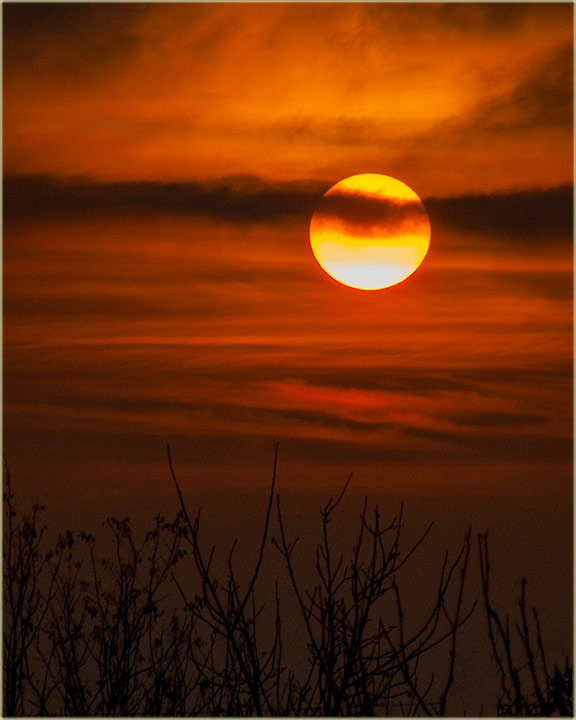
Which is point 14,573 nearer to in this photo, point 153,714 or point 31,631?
point 31,631

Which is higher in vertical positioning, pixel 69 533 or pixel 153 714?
pixel 69 533

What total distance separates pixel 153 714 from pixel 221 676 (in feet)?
3.47

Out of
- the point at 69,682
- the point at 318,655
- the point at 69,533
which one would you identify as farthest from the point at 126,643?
the point at 318,655

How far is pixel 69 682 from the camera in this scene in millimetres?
7633

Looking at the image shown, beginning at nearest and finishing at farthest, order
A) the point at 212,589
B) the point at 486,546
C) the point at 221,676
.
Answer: the point at 486,546 → the point at 212,589 → the point at 221,676

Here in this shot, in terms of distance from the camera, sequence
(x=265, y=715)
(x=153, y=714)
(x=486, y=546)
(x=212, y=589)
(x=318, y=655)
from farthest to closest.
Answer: (x=153, y=714)
(x=265, y=715)
(x=318, y=655)
(x=212, y=589)
(x=486, y=546)

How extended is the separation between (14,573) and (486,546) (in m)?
5.47

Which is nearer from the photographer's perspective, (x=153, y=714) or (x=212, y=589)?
(x=212, y=589)

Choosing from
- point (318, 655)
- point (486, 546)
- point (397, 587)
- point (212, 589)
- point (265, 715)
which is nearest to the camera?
point (486, 546)

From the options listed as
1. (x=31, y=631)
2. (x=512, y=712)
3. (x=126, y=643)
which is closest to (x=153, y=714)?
(x=126, y=643)

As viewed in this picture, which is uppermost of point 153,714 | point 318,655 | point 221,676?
point 318,655

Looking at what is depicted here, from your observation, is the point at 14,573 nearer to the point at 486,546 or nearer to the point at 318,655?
the point at 318,655

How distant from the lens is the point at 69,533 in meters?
8.44

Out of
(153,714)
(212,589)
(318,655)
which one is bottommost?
(153,714)
